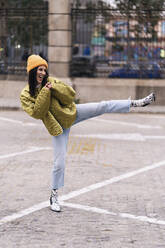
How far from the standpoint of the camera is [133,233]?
511cm

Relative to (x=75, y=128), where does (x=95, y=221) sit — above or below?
above

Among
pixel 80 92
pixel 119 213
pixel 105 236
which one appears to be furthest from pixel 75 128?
pixel 105 236

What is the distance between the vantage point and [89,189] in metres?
6.94

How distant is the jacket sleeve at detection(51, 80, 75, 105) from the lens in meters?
5.47

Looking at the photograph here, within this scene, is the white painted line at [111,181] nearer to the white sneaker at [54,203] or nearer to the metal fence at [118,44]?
the white sneaker at [54,203]

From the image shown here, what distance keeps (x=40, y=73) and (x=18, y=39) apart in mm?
14512

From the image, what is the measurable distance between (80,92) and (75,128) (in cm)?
602

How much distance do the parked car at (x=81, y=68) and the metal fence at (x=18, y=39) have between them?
1223 mm

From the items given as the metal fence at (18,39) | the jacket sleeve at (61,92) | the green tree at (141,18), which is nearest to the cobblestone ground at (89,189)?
the jacket sleeve at (61,92)

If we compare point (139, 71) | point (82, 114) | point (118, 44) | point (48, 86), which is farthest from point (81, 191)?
point (118, 44)

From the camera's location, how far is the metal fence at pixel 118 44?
1830 centimetres

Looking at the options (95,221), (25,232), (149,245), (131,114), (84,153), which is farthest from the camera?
(131,114)

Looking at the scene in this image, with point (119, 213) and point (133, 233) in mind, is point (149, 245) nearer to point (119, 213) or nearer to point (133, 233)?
point (133, 233)

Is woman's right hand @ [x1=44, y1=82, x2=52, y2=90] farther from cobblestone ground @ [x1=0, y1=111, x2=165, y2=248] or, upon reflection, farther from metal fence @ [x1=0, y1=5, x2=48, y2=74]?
metal fence @ [x1=0, y1=5, x2=48, y2=74]
